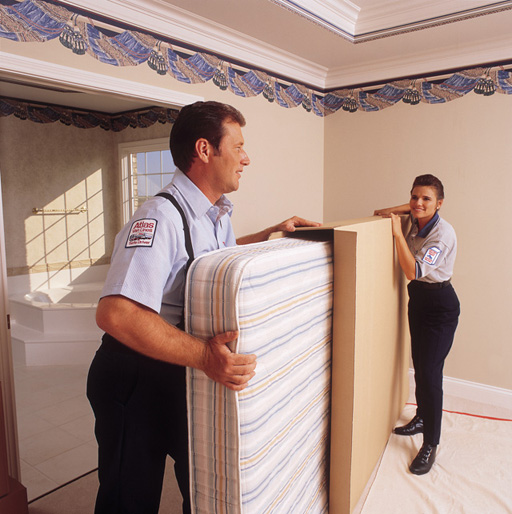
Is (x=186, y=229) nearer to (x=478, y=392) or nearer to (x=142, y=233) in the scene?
(x=142, y=233)

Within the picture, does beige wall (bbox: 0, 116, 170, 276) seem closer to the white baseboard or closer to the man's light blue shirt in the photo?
the white baseboard

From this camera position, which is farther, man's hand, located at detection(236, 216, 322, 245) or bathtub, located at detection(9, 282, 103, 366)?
bathtub, located at detection(9, 282, 103, 366)

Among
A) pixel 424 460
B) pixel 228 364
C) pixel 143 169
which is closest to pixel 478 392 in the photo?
pixel 424 460

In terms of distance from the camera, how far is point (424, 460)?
238 centimetres

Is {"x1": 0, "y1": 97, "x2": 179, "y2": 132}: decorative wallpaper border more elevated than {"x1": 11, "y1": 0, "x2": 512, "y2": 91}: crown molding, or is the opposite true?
{"x1": 0, "y1": 97, "x2": 179, "y2": 132}: decorative wallpaper border

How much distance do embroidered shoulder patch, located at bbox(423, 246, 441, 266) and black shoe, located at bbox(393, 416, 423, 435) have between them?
106 centimetres

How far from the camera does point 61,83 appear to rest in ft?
6.41

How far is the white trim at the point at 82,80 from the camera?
5.83 feet

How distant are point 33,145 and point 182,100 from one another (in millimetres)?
3461

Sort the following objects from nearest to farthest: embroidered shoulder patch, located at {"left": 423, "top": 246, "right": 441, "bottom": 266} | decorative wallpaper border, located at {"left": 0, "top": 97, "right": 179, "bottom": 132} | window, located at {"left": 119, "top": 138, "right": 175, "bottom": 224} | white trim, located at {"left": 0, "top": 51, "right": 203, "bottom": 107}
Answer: white trim, located at {"left": 0, "top": 51, "right": 203, "bottom": 107} < embroidered shoulder patch, located at {"left": 423, "top": 246, "right": 441, "bottom": 266} < decorative wallpaper border, located at {"left": 0, "top": 97, "right": 179, "bottom": 132} < window, located at {"left": 119, "top": 138, "right": 175, "bottom": 224}

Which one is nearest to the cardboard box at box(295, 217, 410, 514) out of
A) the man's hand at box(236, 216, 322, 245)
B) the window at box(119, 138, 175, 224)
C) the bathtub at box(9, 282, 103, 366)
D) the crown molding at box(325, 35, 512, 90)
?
the man's hand at box(236, 216, 322, 245)

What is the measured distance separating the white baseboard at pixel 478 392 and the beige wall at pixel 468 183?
40 mm

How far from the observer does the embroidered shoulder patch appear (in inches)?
87.4

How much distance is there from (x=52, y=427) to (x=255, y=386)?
2.28 m
